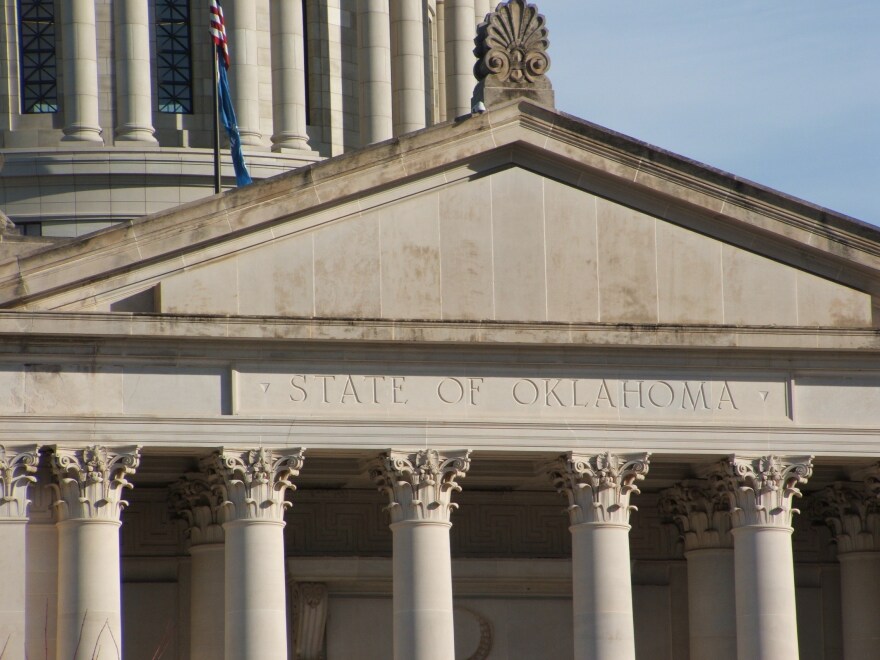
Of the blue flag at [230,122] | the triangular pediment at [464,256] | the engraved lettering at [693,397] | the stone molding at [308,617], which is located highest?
the blue flag at [230,122]

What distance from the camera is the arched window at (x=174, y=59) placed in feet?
239

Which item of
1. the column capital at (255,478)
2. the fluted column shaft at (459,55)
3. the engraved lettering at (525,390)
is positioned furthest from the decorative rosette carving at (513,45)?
the fluted column shaft at (459,55)

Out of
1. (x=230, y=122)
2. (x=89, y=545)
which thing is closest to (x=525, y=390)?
(x=89, y=545)

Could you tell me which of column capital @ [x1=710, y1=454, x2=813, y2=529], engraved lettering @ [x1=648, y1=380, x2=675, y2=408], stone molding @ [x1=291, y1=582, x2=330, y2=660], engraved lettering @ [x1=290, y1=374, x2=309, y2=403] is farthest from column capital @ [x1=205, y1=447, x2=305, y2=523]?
column capital @ [x1=710, y1=454, x2=813, y2=529]

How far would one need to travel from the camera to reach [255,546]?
4753 cm

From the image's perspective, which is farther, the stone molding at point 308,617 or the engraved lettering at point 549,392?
the stone molding at point 308,617

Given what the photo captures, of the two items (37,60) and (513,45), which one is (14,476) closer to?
(513,45)

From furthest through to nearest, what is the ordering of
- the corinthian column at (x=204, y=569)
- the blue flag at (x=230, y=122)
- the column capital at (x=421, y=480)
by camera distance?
the blue flag at (x=230, y=122)
the corinthian column at (x=204, y=569)
the column capital at (x=421, y=480)

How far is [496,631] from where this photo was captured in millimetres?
54625

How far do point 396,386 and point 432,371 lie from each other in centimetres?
77

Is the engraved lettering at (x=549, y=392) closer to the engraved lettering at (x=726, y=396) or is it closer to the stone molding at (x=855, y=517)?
the engraved lettering at (x=726, y=396)

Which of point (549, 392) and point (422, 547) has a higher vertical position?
point (549, 392)

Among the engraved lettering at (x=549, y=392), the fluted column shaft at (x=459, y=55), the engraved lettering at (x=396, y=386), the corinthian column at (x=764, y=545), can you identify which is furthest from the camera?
the fluted column shaft at (x=459, y=55)

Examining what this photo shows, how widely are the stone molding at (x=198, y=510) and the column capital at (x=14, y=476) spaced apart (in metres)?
4.48
